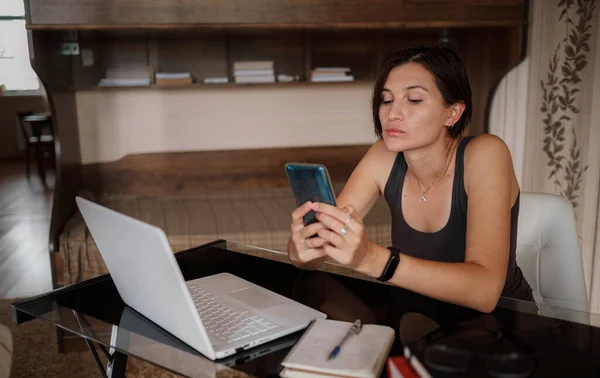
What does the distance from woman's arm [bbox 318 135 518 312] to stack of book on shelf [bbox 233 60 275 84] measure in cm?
202

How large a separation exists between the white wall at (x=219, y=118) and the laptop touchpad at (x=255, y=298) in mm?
2267

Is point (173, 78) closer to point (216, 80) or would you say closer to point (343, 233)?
point (216, 80)

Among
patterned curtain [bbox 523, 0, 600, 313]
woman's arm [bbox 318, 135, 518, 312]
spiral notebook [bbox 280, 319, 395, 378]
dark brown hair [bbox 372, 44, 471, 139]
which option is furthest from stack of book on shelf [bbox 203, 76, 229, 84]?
spiral notebook [bbox 280, 319, 395, 378]

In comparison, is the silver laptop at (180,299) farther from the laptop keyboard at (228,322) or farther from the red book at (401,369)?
the red book at (401,369)

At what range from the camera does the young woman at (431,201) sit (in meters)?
1.14

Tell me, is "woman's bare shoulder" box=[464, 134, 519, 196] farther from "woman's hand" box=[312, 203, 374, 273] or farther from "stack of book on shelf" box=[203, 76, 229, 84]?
"stack of book on shelf" box=[203, 76, 229, 84]

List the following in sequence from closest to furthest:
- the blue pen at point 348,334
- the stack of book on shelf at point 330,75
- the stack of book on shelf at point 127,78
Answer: the blue pen at point 348,334
the stack of book on shelf at point 127,78
the stack of book on shelf at point 330,75

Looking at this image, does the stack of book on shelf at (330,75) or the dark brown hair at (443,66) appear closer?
the dark brown hair at (443,66)

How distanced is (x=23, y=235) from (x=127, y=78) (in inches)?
79.0

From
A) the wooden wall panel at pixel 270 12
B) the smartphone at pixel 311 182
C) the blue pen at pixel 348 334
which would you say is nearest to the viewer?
the blue pen at pixel 348 334

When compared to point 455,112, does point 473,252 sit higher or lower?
lower

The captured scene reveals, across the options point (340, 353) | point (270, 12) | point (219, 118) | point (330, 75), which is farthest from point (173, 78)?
point (340, 353)

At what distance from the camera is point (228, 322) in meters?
1.09

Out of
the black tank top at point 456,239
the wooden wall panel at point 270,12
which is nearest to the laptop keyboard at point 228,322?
the black tank top at point 456,239
